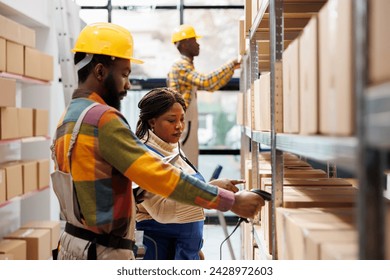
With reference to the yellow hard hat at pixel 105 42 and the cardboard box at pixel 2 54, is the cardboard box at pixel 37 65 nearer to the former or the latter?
the cardboard box at pixel 2 54

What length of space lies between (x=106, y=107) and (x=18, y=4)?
3.30m

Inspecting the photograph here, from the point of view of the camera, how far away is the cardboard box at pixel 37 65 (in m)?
4.61

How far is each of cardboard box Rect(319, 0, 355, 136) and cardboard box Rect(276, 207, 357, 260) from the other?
26cm

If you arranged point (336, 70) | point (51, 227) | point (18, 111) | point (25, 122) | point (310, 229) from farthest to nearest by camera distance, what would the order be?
point (51, 227) < point (25, 122) < point (18, 111) < point (310, 229) < point (336, 70)

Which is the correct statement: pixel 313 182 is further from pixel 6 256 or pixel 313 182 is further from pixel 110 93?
pixel 6 256

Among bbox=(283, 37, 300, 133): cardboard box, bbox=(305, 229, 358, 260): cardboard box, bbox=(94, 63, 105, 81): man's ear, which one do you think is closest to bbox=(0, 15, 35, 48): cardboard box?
bbox=(94, 63, 105, 81): man's ear

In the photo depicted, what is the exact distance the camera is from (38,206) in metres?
5.57

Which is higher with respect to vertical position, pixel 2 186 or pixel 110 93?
pixel 110 93

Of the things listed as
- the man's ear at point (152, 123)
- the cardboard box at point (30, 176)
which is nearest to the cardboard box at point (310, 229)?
the man's ear at point (152, 123)

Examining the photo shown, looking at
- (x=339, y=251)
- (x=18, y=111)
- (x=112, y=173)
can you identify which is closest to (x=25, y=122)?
(x=18, y=111)

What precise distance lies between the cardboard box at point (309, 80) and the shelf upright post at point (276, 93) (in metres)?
0.37

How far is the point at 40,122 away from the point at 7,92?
0.87m

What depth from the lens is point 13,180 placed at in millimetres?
4262

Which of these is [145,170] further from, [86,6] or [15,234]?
[86,6]
